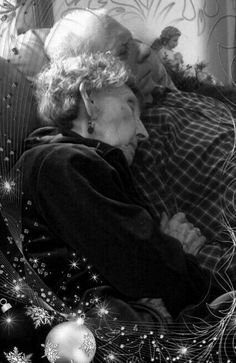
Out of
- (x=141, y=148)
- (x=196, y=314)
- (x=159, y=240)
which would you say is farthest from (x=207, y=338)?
(x=141, y=148)

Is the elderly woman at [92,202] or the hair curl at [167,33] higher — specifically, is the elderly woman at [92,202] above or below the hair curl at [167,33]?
below

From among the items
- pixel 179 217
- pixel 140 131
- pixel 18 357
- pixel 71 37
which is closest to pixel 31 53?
pixel 71 37

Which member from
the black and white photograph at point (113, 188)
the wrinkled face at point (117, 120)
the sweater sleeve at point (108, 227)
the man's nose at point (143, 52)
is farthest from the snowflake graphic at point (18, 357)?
the man's nose at point (143, 52)

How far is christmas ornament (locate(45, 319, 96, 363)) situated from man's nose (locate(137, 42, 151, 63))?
0.32 m

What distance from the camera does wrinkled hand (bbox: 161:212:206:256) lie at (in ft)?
2.38

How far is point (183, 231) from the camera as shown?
0.73 m

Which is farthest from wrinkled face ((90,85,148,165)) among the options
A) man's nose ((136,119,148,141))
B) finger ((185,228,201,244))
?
finger ((185,228,201,244))

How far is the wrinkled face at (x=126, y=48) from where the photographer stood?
2.37 ft

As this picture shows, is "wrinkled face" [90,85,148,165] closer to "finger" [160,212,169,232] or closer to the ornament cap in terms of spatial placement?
"finger" [160,212,169,232]

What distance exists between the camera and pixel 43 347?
74 centimetres

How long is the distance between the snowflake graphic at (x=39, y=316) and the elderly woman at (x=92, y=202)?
0.11ft

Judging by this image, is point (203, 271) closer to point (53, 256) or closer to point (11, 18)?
point (53, 256)

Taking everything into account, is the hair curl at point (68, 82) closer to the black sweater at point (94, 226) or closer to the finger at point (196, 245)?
the black sweater at point (94, 226)

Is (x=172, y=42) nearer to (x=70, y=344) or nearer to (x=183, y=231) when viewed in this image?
(x=183, y=231)
